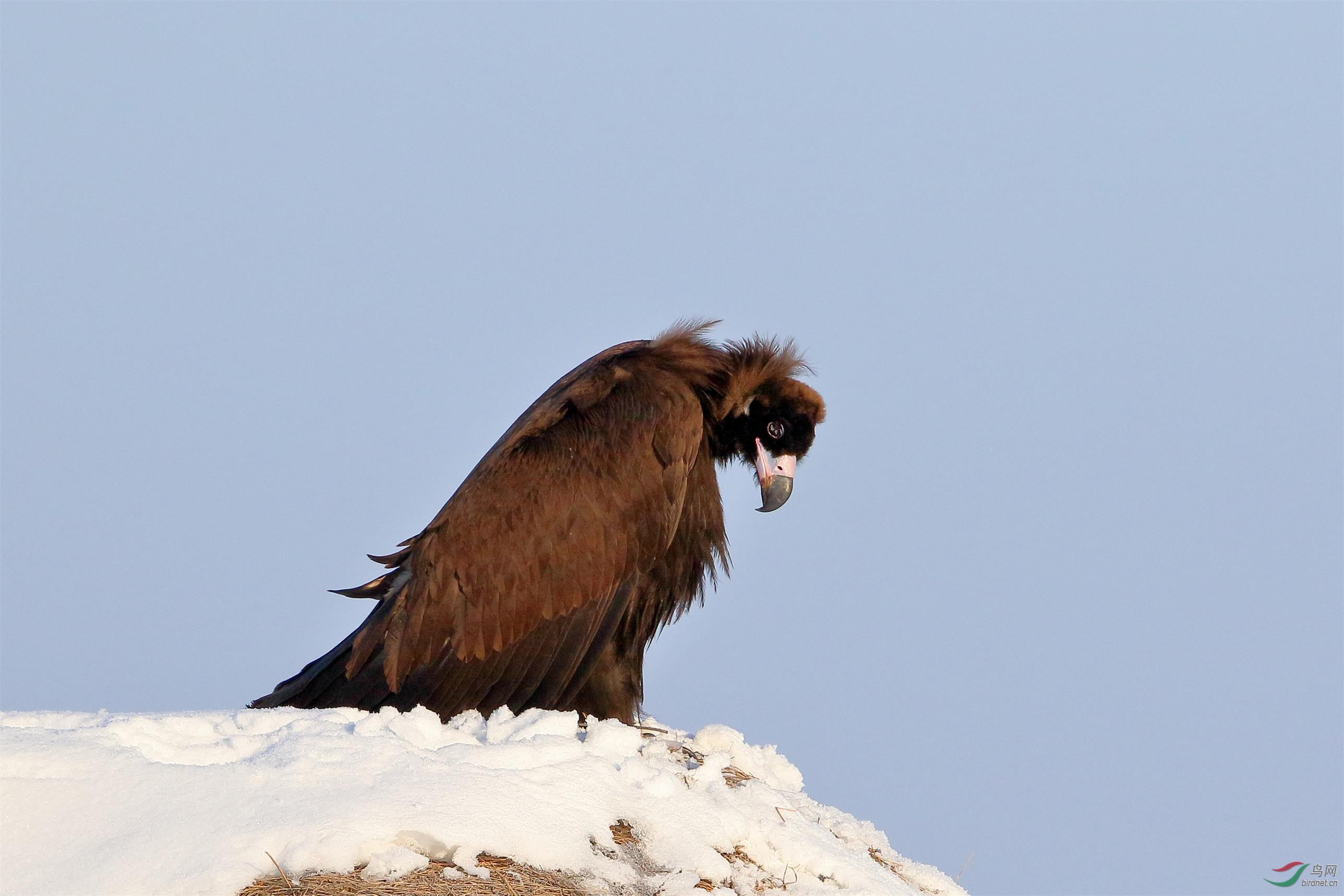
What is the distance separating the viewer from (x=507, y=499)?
22.1 ft

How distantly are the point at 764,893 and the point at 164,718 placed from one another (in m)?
2.56

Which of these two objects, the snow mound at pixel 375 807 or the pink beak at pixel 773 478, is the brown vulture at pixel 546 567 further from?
the snow mound at pixel 375 807

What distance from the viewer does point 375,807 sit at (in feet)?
14.8

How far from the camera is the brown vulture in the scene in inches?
264

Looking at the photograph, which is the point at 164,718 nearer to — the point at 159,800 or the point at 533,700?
the point at 159,800

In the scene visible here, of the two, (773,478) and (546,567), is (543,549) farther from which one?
(773,478)

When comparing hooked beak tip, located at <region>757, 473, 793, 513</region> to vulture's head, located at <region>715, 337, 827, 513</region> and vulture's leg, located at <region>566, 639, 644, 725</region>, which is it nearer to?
vulture's head, located at <region>715, 337, 827, 513</region>

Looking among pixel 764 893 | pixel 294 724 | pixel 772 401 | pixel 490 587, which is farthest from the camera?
pixel 772 401

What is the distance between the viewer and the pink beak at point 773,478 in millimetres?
7207

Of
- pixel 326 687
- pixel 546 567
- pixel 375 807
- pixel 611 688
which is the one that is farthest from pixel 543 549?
pixel 375 807

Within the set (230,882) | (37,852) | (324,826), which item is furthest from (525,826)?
(37,852)

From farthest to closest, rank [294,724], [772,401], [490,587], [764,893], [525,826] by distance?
[772,401] → [490,587] → [294,724] → [764,893] → [525,826]

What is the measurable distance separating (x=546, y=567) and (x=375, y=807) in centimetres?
229

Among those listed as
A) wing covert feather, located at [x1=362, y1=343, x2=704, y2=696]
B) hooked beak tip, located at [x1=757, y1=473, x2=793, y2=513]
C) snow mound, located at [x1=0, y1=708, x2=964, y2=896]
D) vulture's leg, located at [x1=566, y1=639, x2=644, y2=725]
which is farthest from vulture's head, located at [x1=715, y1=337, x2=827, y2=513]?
snow mound, located at [x1=0, y1=708, x2=964, y2=896]
